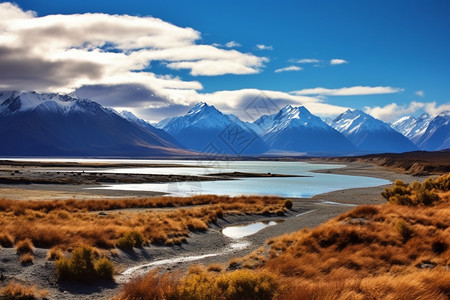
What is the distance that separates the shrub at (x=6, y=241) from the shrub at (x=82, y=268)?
124 inches

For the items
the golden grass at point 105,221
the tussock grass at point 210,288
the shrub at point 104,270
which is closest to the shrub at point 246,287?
the tussock grass at point 210,288

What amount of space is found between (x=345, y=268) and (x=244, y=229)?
1507 cm

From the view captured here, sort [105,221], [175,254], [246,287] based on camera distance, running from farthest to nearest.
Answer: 1. [105,221]
2. [175,254]
3. [246,287]

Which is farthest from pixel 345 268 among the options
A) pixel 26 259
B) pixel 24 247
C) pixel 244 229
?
pixel 244 229

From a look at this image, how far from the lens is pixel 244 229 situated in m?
27.4

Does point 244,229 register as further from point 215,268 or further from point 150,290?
point 150,290

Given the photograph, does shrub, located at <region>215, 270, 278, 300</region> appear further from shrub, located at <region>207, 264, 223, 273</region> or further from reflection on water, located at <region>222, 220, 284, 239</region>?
reflection on water, located at <region>222, 220, 284, 239</region>

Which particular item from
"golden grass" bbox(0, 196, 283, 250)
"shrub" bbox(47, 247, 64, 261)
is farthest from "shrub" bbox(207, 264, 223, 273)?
"golden grass" bbox(0, 196, 283, 250)

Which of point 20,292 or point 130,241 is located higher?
point 20,292

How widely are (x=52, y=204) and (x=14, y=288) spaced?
76.7ft

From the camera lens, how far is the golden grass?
1636 cm

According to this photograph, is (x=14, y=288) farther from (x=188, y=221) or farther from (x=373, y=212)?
(x=373, y=212)

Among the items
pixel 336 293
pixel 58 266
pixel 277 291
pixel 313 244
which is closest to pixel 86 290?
pixel 58 266

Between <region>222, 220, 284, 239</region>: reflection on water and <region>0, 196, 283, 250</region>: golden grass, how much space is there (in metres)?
1.47
